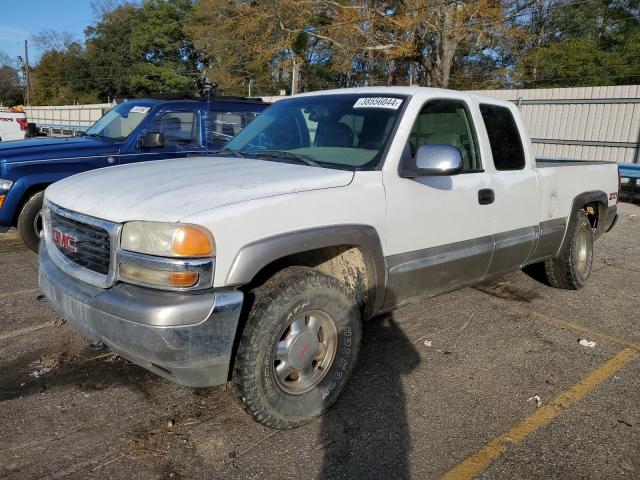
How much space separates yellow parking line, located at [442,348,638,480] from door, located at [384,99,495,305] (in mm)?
1022

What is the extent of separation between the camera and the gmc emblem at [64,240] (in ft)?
9.58

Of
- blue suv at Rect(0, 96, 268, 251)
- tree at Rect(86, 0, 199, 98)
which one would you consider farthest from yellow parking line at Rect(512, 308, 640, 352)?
tree at Rect(86, 0, 199, 98)

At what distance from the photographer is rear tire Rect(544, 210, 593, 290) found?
523 centimetres

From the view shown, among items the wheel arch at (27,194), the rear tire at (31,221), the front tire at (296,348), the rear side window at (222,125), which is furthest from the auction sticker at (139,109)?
the front tire at (296,348)

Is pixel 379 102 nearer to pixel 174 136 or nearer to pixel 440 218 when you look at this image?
pixel 440 218

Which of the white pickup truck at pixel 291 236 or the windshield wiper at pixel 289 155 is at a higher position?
the windshield wiper at pixel 289 155

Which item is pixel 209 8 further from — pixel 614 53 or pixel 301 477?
pixel 301 477

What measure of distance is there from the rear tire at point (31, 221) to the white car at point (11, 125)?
14.6 metres

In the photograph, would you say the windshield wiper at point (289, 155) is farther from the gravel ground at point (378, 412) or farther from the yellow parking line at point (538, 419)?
the yellow parking line at point (538, 419)

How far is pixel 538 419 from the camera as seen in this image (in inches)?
123

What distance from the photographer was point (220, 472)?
2.58 m

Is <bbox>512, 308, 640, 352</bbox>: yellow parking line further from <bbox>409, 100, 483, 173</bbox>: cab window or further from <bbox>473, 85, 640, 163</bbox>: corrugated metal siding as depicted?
<bbox>473, 85, 640, 163</bbox>: corrugated metal siding

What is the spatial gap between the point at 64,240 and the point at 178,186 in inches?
30.6

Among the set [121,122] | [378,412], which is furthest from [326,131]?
[121,122]
